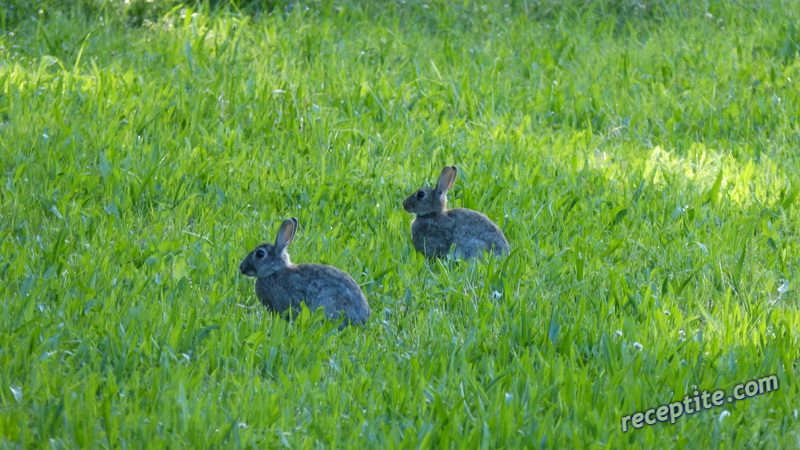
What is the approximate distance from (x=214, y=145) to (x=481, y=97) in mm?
2702

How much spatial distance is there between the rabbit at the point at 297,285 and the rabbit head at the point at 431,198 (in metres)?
1.22

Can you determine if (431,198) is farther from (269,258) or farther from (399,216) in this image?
(269,258)

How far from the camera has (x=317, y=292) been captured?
17.9 ft

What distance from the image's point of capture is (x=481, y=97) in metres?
9.34

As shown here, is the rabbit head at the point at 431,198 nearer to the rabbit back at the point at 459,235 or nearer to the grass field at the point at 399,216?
the rabbit back at the point at 459,235

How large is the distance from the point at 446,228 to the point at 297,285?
137cm

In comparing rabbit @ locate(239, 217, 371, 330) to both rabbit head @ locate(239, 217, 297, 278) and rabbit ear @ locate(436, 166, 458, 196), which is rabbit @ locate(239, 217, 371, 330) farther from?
rabbit ear @ locate(436, 166, 458, 196)

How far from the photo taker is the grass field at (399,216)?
14.7 feet

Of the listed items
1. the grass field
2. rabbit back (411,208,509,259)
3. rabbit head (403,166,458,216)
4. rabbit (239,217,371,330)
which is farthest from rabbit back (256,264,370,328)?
rabbit head (403,166,458,216)

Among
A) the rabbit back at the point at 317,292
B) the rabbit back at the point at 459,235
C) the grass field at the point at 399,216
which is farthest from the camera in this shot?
the rabbit back at the point at 459,235

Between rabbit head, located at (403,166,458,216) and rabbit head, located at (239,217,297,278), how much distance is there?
1.24 metres

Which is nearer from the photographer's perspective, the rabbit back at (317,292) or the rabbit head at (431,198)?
the rabbit back at (317,292)

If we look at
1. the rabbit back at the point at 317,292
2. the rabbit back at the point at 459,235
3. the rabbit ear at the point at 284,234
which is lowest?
the rabbit back at the point at 459,235

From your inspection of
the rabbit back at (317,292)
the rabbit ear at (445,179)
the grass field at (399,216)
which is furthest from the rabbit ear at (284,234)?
the rabbit ear at (445,179)
